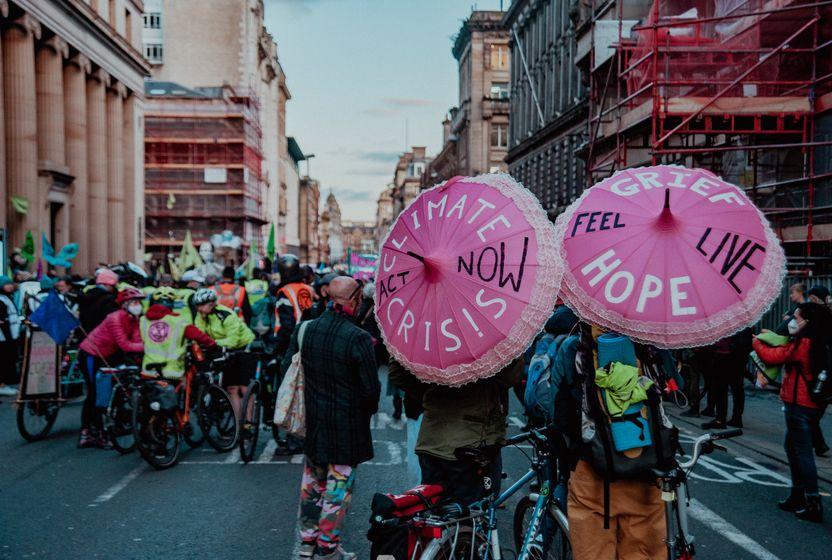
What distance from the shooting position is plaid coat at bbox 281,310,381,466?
199 inches

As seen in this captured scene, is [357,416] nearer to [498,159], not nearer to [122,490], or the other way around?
[122,490]

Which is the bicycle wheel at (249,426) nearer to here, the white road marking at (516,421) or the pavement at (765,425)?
the white road marking at (516,421)

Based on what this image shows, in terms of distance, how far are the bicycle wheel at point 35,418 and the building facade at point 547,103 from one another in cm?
2511

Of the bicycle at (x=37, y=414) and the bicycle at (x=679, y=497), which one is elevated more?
the bicycle at (x=679, y=497)

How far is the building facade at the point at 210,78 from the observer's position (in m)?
64.8

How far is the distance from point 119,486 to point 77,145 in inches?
1407

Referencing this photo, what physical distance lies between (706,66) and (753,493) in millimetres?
12036

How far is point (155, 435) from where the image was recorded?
8.20 m

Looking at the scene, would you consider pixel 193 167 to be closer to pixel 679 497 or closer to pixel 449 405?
pixel 449 405

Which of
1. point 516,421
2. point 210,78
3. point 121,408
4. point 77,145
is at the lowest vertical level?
point 516,421

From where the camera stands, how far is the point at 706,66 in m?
17.1

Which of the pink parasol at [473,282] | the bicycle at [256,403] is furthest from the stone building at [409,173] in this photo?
the pink parasol at [473,282]

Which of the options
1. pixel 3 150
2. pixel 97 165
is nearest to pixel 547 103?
pixel 97 165

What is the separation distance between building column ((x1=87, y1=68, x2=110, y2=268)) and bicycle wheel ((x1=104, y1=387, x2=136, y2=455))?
1368 inches
